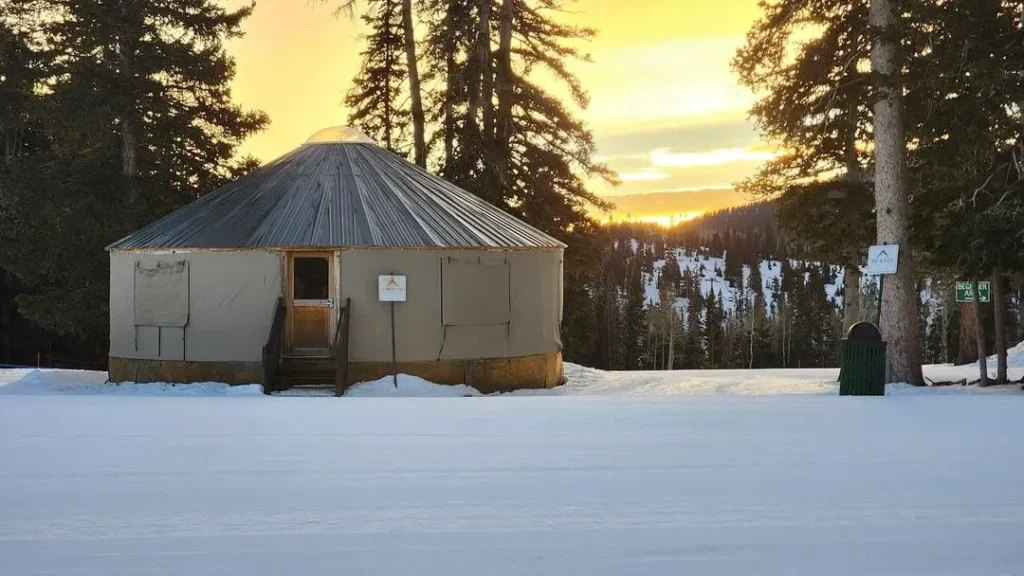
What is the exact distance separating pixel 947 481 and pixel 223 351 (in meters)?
9.75

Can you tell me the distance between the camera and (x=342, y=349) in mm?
11961

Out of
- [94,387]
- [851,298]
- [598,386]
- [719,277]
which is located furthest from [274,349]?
[719,277]

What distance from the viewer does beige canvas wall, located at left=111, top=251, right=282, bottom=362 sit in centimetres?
1263

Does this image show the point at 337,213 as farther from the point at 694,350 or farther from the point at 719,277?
the point at 719,277

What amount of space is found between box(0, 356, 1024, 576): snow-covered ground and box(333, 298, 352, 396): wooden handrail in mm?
2558

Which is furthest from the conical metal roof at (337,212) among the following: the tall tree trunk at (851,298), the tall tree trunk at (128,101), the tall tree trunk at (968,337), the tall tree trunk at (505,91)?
the tall tree trunk at (968,337)

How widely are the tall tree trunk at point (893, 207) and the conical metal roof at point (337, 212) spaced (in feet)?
16.1

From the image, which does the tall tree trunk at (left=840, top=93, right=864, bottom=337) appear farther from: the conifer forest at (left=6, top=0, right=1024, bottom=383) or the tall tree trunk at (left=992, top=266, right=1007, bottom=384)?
the tall tree trunk at (left=992, top=266, right=1007, bottom=384)

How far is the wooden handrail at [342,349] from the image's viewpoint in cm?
1182

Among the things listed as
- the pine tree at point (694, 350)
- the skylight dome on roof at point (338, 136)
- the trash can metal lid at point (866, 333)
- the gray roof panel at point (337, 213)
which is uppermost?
the skylight dome on roof at point (338, 136)

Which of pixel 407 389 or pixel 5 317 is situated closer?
pixel 407 389

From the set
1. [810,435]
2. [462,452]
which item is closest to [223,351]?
[462,452]

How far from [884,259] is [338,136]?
30.4 feet

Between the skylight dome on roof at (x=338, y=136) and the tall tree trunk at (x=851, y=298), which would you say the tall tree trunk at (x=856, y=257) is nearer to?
the tall tree trunk at (x=851, y=298)
